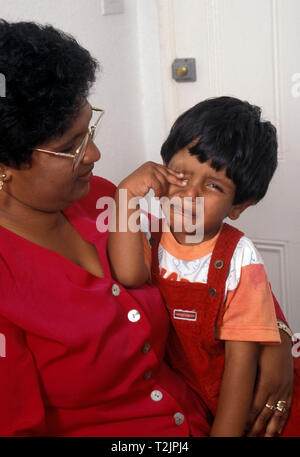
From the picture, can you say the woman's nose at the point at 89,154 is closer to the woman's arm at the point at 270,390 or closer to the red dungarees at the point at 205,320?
the red dungarees at the point at 205,320

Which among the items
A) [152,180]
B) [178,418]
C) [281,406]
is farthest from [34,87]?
[281,406]

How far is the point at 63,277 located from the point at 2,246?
0.13 m

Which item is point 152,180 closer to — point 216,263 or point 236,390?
point 216,263

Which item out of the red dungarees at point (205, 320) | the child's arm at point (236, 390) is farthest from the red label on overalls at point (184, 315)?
the child's arm at point (236, 390)

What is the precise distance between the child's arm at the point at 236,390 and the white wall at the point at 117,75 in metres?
1.12

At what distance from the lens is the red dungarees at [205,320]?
1262 mm

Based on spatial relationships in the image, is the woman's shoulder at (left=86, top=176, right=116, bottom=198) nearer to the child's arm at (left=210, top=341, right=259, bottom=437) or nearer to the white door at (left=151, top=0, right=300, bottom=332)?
the child's arm at (left=210, top=341, right=259, bottom=437)

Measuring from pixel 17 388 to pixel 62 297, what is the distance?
0.60 ft

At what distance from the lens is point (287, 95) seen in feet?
6.84

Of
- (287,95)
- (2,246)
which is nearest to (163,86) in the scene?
(287,95)

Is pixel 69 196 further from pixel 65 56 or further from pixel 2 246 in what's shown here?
pixel 65 56

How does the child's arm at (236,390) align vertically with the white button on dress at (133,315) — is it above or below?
below

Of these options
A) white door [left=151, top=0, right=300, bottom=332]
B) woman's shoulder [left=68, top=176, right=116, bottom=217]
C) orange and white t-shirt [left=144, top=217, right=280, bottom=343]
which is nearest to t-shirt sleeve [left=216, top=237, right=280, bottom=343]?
orange and white t-shirt [left=144, top=217, right=280, bottom=343]

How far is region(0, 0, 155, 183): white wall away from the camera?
2.03 metres
